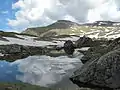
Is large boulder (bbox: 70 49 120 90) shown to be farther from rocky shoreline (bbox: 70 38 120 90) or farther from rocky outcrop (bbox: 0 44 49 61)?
rocky outcrop (bbox: 0 44 49 61)

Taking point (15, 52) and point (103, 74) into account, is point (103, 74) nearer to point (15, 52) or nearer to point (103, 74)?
point (103, 74)

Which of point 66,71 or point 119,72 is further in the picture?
point 66,71

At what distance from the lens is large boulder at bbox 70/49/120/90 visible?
67.3ft

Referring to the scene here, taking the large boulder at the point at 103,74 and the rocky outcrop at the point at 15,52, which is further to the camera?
the rocky outcrop at the point at 15,52

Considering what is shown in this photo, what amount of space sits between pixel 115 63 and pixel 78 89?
12.1ft

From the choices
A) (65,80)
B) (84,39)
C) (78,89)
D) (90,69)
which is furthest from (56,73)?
(84,39)

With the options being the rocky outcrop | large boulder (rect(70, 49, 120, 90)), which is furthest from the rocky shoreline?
the rocky outcrop

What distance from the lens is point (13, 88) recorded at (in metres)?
18.7

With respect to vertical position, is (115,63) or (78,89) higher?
(115,63)

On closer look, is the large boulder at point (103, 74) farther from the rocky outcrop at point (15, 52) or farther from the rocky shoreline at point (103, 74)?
the rocky outcrop at point (15, 52)

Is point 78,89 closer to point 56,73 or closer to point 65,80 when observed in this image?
point 65,80

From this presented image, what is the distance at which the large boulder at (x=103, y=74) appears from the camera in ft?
67.3

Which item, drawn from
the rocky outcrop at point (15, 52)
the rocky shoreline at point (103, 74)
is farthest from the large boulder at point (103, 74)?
the rocky outcrop at point (15, 52)

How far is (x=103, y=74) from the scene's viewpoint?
70.0 ft
